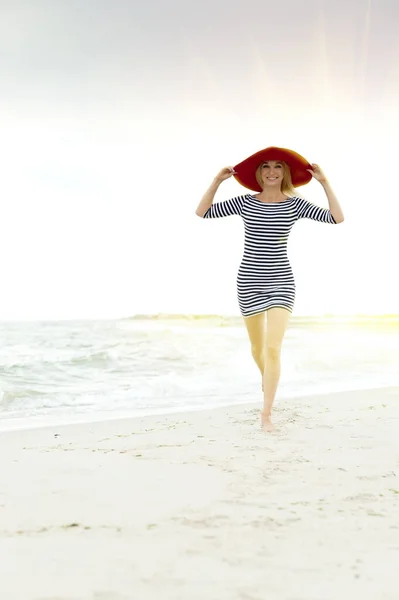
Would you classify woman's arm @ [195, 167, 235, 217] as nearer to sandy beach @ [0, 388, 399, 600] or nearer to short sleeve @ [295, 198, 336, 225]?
short sleeve @ [295, 198, 336, 225]

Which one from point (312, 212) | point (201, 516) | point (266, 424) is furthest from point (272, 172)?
point (201, 516)

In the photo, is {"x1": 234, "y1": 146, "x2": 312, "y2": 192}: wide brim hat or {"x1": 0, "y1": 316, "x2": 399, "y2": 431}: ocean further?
{"x1": 0, "y1": 316, "x2": 399, "y2": 431}: ocean

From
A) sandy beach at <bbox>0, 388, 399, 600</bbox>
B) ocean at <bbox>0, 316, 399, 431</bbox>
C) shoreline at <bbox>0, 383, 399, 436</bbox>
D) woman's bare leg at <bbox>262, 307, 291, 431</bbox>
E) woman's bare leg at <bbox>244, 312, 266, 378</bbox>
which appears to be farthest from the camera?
ocean at <bbox>0, 316, 399, 431</bbox>

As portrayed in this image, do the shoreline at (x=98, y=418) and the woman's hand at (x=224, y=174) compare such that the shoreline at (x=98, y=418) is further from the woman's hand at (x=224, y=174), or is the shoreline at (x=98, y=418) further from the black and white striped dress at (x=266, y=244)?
the woman's hand at (x=224, y=174)

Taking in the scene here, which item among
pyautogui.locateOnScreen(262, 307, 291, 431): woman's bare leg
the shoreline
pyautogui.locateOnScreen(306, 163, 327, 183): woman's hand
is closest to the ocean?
the shoreline

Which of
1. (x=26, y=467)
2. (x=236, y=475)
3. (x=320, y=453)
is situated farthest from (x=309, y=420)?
(x=26, y=467)

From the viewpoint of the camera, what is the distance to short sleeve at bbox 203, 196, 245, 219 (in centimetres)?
540

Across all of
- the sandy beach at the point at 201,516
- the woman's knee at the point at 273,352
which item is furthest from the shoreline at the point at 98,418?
the woman's knee at the point at 273,352

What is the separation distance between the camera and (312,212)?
5.24m

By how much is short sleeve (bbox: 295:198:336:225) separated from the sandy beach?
5.59ft

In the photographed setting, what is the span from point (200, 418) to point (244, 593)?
153 inches

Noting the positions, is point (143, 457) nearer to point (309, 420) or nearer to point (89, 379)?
point (309, 420)

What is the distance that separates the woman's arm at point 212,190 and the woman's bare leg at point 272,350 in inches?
40.6

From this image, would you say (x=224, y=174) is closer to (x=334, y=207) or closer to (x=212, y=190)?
(x=212, y=190)
